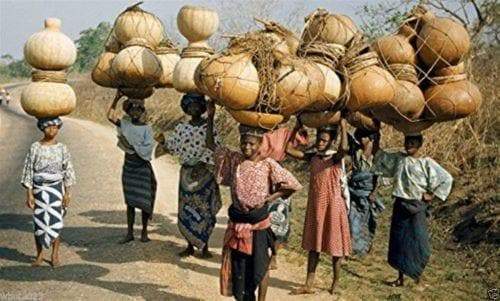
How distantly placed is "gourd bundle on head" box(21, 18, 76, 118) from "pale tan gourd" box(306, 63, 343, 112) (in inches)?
101

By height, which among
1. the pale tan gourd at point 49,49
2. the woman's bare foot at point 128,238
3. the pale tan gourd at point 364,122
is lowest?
the woman's bare foot at point 128,238

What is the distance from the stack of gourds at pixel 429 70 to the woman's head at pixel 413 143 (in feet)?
2.62

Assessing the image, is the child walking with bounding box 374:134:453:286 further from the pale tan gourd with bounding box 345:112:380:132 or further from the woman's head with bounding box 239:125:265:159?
the woman's head with bounding box 239:125:265:159

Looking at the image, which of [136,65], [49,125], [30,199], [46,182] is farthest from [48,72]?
[30,199]

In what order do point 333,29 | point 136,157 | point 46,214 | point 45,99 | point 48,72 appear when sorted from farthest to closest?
point 136,157
point 46,214
point 48,72
point 45,99
point 333,29

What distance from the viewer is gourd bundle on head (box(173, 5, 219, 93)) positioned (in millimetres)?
5195

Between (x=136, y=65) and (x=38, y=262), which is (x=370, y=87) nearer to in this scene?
(x=136, y=65)

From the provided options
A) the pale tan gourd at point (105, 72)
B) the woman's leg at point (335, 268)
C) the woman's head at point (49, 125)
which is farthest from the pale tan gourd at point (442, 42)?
the woman's head at point (49, 125)

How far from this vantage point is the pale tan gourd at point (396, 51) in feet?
14.0

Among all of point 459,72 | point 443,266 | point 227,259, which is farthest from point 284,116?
point 443,266

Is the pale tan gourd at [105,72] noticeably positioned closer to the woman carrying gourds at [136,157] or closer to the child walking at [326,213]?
the woman carrying gourds at [136,157]

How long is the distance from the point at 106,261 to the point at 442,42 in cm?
384

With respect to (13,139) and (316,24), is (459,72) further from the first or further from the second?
(13,139)

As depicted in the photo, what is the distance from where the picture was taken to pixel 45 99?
5.13 meters
